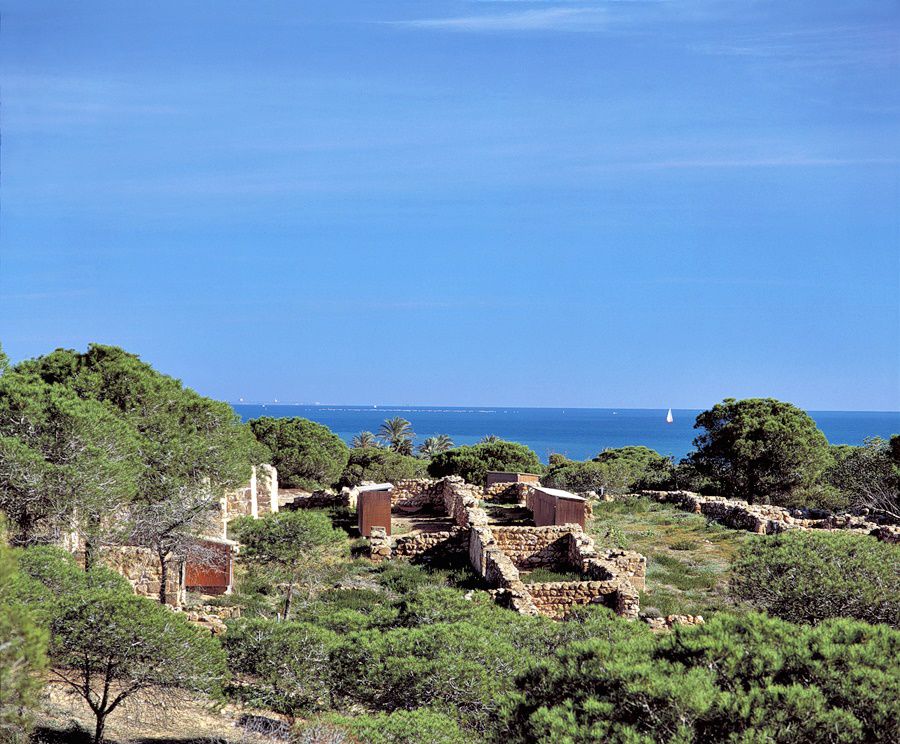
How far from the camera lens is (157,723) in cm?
1302

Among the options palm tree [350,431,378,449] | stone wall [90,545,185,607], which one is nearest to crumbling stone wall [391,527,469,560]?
stone wall [90,545,185,607]

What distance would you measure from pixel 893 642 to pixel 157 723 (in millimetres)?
10182

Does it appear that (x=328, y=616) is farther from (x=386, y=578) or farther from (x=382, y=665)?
(x=386, y=578)

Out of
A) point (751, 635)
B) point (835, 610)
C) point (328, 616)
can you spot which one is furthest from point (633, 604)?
point (751, 635)

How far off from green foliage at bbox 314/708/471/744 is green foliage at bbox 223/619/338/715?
6.31 feet

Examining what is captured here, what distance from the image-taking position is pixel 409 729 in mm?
9219

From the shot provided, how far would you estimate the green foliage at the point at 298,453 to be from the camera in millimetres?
47438

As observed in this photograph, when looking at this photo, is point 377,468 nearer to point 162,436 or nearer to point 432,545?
point 432,545

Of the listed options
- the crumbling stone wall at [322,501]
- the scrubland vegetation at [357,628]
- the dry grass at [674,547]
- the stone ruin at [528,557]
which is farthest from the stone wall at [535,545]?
the crumbling stone wall at [322,501]

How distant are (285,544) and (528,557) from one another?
902 centimetres

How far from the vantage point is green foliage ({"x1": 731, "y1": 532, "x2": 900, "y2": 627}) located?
44.2 ft

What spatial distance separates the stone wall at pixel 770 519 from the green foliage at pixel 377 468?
18.6m

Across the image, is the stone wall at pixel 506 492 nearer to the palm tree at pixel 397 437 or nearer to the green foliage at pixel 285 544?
the green foliage at pixel 285 544

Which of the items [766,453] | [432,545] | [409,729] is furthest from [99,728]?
[766,453]
